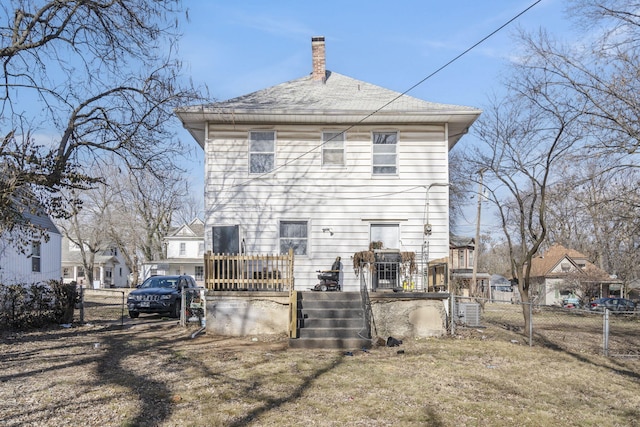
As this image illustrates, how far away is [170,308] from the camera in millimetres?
17688

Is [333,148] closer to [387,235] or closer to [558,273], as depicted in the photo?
[387,235]

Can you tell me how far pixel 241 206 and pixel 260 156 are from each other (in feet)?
4.94

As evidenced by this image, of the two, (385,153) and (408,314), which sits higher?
(385,153)

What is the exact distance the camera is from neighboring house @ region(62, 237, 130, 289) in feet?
199

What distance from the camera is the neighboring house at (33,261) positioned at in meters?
21.8

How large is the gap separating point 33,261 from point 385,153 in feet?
54.8

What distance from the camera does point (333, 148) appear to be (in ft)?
52.7

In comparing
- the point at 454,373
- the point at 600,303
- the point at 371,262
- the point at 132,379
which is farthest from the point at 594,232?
the point at 600,303

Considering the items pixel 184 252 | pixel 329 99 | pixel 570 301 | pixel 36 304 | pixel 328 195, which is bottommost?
pixel 570 301

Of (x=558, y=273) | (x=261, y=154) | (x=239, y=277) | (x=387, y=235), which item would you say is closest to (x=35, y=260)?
(x=261, y=154)

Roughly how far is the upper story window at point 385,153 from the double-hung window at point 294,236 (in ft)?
8.44

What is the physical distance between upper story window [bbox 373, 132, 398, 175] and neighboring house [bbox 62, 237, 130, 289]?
159 ft

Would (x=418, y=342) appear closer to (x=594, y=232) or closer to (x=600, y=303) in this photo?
(x=594, y=232)

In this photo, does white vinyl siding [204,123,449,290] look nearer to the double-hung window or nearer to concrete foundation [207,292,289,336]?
the double-hung window
